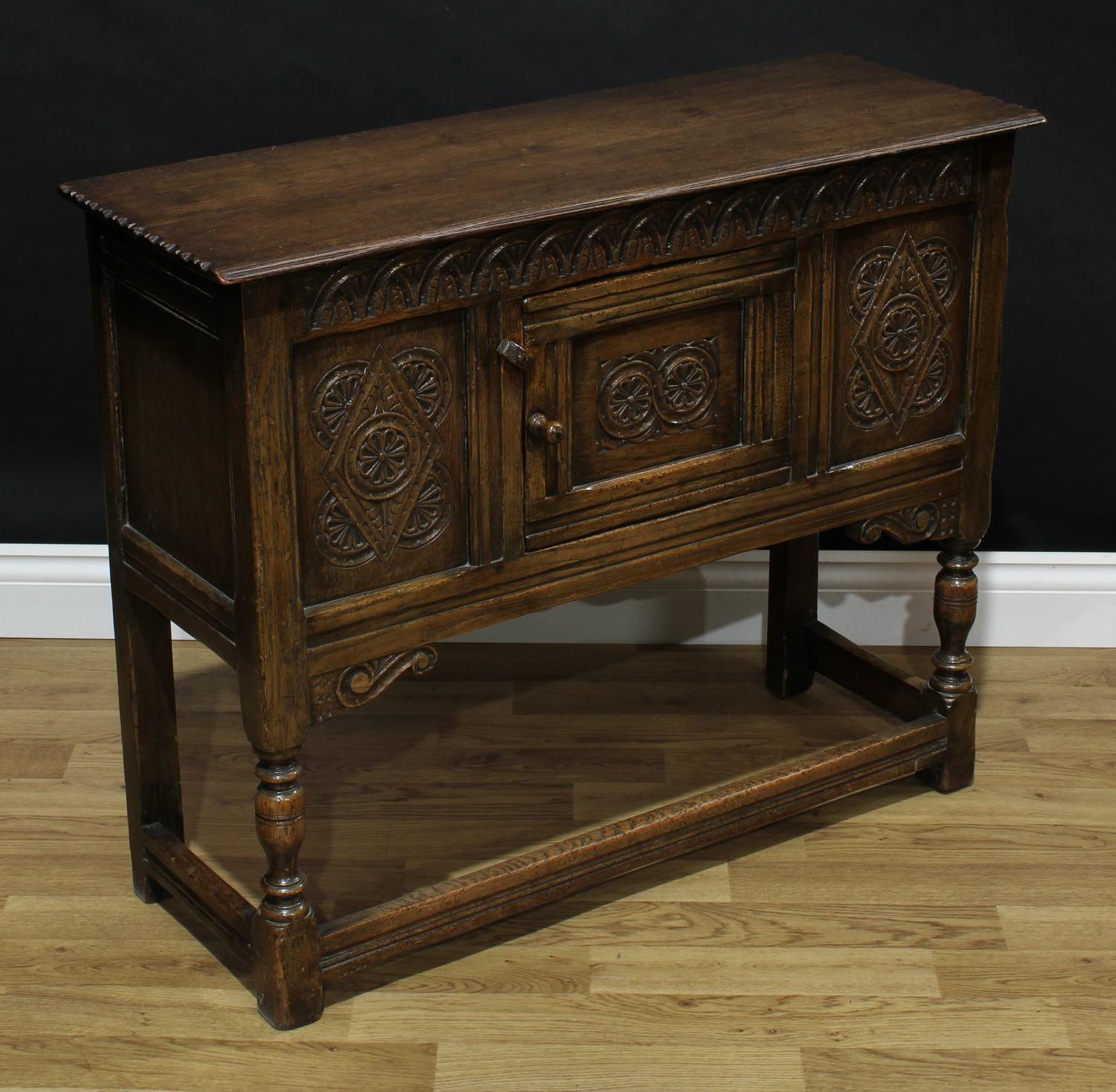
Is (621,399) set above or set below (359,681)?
above

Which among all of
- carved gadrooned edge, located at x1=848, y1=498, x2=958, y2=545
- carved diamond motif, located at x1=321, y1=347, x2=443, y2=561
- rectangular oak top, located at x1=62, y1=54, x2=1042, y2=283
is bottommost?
carved gadrooned edge, located at x1=848, y1=498, x2=958, y2=545

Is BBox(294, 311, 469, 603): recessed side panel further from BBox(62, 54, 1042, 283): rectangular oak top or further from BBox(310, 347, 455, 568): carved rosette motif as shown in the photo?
BBox(62, 54, 1042, 283): rectangular oak top

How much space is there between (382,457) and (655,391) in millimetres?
443

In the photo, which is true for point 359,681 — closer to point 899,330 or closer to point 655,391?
point 655,391

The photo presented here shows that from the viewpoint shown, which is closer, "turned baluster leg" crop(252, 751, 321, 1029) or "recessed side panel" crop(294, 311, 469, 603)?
"recessed side panel" crop(294, 311, 469, 603)

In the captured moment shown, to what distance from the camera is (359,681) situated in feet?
8.90

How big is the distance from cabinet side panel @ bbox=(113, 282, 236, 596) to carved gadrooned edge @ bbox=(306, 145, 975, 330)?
19 cm

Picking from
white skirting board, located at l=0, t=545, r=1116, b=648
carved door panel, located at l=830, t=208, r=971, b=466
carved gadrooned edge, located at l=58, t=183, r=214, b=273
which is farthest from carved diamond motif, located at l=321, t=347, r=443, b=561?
white skirting board, located at l=0, t=545, r=1116, b=648

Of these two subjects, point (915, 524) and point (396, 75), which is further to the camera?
point (396, 75)

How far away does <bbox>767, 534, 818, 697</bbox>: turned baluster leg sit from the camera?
12.0ft

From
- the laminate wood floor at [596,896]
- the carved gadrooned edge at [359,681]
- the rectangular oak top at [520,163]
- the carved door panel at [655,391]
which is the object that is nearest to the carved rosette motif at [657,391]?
the carved door panel at [655,391]

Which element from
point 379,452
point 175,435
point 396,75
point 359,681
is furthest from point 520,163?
point 396,75

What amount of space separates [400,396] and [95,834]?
3.74 ft

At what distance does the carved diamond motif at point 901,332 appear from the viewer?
9.88 ft
